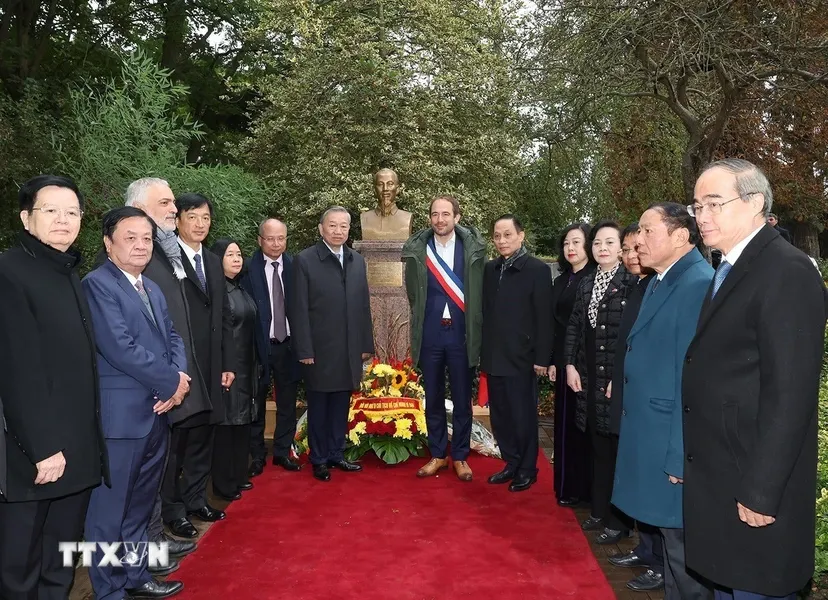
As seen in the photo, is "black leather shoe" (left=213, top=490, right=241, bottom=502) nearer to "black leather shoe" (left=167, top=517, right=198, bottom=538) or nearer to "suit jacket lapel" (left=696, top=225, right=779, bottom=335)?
"black leather shoe" (left=167, top=517, right=198, bottom=538)

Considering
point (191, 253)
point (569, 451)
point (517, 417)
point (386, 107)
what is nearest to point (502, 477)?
point (517, 417)

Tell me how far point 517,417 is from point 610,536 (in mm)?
1168

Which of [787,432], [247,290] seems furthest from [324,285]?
[787,432]

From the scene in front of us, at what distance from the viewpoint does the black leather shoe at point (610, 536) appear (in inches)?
164

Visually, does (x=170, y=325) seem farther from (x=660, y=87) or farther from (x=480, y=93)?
(x=480, y=93)

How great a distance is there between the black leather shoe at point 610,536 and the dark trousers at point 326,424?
2177 mm

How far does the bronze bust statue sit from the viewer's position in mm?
7047

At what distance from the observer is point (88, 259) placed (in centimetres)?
927

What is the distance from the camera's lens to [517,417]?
5.13 meters

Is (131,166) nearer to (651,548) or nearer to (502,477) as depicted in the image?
(502,477)

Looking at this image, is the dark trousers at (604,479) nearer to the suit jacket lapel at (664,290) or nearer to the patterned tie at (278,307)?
the suit jacket lapel at (664,290)

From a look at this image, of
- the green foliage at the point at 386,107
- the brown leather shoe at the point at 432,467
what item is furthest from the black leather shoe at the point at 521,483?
the green foliage at the point at 386,107

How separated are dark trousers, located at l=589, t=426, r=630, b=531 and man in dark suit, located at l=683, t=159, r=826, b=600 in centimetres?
169

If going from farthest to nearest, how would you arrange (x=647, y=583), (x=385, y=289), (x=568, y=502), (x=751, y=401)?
(x=385, y=289) → (x=568, y=502) → (x=647, y=583) → (x=751, y=401)
